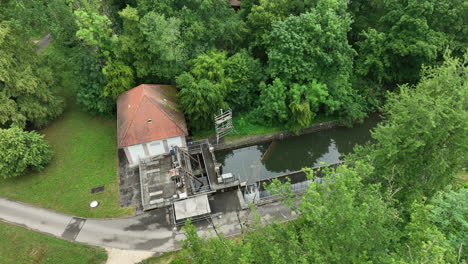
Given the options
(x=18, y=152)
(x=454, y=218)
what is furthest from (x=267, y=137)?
(x=18, y=152)

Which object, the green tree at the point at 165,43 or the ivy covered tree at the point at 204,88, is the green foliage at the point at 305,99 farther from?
the green tree at the point at 165,43

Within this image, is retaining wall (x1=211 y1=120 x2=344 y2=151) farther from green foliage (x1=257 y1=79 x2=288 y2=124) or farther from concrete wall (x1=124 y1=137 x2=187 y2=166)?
concrete wall (x1=124 y1=137 x2=187 y2=166)

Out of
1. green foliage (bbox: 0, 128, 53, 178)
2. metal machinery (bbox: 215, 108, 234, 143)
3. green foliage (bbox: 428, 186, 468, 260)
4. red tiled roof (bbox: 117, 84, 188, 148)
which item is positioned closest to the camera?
green foliage (bbox: 428, 186, 468, 260)

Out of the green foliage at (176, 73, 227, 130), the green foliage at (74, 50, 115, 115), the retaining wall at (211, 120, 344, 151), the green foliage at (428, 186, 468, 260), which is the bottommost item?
the retaining wall at (211, 120, 344, 151)

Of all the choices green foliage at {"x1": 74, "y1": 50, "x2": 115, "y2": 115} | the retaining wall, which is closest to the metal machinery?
the retaining wall

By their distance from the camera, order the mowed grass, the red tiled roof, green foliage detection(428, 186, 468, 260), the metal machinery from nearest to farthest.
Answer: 1. green foliage detection(428, 186, 468, 260)
2. the mowed grass
3. the red tiled roof
4. the metal machinery

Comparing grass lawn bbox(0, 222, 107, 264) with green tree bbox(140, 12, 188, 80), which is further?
green tree bbox(140, 12, 188, 80)
